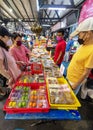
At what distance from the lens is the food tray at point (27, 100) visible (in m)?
1.41

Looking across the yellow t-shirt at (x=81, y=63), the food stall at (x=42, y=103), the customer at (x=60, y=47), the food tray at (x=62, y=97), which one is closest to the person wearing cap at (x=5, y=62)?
the food stall at (x=42, y=103)

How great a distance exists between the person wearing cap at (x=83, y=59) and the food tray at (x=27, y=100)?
17.8 inches

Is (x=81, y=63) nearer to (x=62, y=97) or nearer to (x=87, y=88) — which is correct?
(x=87, y=88)

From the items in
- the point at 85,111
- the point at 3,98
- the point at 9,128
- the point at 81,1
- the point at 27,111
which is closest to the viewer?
the point at 27,111

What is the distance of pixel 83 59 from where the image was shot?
71.9 inches

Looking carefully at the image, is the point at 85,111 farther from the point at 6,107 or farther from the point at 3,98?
the point at 6,107

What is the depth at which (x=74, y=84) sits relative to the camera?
195 centimetres

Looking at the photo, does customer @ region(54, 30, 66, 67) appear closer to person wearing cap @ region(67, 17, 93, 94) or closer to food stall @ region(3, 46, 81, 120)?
person wearing cap @ region(67, 17, 93, 94)

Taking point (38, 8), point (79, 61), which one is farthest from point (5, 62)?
point (38, 8)

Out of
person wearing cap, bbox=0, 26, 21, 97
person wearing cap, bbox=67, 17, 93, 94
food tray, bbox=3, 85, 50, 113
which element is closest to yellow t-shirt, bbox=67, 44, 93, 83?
person wearing cap, bbox=67, 17, 93, 94

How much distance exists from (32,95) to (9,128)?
4.31 feet

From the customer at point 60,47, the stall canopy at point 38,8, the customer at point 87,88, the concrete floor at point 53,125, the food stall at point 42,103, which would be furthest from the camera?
the stall canopy at point 38,8

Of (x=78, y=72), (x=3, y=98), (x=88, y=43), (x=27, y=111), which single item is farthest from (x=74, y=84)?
(x=3, y=98)

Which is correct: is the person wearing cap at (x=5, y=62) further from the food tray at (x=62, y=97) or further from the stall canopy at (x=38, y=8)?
the stall canopy at (x=38, y=8)
